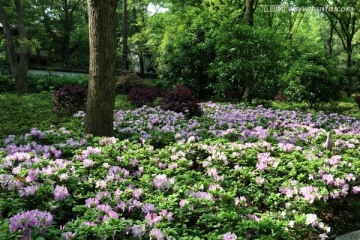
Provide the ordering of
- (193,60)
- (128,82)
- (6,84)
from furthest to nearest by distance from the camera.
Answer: (6,84), (128,82), (193,60)

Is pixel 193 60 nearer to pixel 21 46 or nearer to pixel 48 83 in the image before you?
pixel 21 46

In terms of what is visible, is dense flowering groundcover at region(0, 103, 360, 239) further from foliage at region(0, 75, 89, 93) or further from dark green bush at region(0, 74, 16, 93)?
foliage at region(0, 75, 89, 93)

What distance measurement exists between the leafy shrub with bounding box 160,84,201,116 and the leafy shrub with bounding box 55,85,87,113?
2.26 meters

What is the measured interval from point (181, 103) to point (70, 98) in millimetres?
3034

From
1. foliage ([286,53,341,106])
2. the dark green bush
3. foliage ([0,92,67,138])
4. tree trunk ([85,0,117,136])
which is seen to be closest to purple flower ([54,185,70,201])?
tree trunk ([85,0,117,136])

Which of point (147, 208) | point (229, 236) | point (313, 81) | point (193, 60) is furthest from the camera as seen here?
point (193, 60)

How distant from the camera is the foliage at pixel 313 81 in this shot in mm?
11289

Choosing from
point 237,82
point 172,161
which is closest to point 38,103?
point 237,82

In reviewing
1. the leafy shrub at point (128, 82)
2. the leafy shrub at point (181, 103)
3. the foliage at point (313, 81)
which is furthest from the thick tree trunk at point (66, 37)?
the leafy shrub at point (181, 103)

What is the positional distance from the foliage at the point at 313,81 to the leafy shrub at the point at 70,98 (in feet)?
22.8

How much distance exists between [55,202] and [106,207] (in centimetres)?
49

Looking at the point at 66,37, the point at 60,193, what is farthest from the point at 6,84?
the point at 60,193

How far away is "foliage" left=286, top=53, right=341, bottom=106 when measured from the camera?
37.0 feet

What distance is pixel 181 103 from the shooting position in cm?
890
